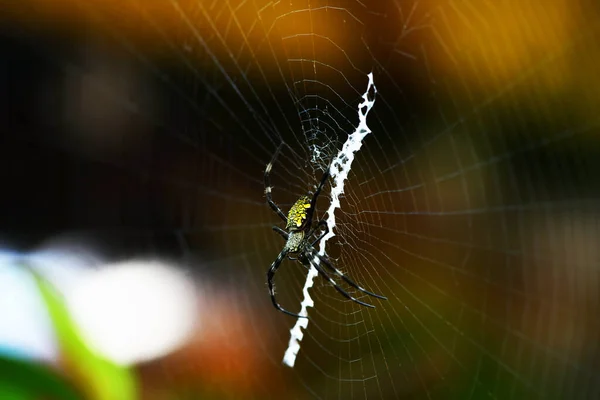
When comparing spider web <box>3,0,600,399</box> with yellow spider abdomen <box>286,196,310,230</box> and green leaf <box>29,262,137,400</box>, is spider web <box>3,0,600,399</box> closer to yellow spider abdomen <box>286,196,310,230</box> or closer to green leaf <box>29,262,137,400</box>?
yellow spider abdomen <box>286,196,310,230</box>

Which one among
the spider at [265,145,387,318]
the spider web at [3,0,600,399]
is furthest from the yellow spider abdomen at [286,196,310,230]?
the spider web at [3,0,600,399]

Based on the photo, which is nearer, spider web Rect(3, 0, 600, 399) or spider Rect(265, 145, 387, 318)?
spider web Rect(3, 0, 600, 399)

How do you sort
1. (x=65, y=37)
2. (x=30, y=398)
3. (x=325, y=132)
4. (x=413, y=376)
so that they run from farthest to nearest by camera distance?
(x=65, y=37) < (x=325, y=132) < (x=413, y=376) < (x=30, y=398)

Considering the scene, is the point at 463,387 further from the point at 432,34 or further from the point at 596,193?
the point at 432,34

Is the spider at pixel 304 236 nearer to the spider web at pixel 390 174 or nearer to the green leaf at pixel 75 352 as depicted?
the spider web at pixel 390 174

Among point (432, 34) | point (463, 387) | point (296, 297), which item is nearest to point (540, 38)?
point (432, 34)

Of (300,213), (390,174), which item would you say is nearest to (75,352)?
(300,213)

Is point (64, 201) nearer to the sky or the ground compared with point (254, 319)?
nearer to the sky
